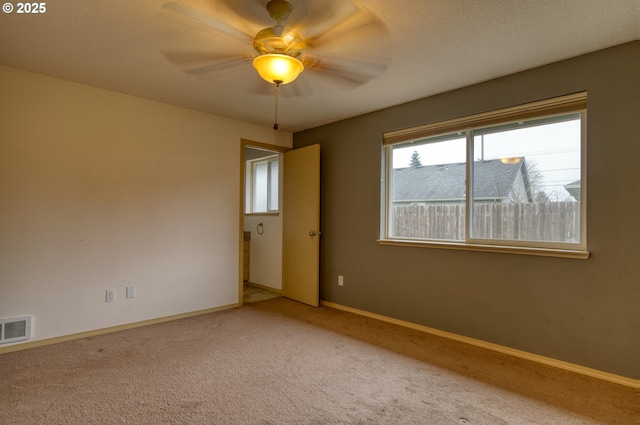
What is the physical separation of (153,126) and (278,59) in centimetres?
210

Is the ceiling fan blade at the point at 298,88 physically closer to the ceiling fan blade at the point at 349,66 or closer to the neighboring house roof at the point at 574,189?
the ceiling fan blade at the point at 349,66

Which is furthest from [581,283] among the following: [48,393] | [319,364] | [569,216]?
[48,393]

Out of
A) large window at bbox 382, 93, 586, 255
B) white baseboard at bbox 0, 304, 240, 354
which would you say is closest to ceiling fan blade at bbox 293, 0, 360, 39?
large window at bbox 382, 93, 586, 255

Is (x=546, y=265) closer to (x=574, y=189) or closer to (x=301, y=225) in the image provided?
(x=574, y=189)

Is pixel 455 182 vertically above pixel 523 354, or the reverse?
pixel 455 182

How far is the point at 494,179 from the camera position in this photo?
2949 mm

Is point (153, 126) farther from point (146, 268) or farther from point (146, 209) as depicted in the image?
point (146, 268)

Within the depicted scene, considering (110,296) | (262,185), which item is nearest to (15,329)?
(110,296)

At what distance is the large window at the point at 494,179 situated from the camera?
2566 mm

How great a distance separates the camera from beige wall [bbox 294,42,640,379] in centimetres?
227

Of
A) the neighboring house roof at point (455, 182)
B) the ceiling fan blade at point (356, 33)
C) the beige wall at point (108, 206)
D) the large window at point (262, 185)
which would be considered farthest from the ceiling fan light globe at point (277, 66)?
the large window at point (262, 185)

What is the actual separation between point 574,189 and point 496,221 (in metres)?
0.61

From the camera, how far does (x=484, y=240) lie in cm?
298

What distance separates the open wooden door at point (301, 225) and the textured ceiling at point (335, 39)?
1.28 metres
